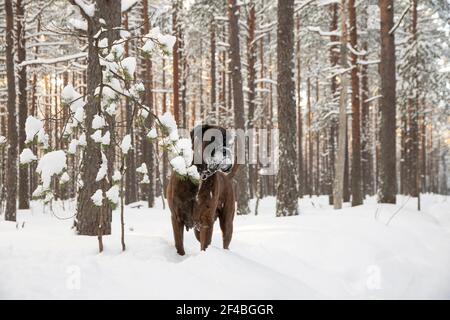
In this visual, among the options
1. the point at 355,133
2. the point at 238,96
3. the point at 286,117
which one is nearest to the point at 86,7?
the point at 286,117

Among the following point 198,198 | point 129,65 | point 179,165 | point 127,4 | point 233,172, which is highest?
point 127,4

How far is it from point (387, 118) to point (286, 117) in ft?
15.6

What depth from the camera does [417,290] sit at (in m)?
4.67

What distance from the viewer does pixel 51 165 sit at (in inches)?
139

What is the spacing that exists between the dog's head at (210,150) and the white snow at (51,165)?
1465 millimetres

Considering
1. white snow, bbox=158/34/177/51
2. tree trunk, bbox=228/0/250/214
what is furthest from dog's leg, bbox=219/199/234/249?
tree trunk, bbox=228/0/250/214

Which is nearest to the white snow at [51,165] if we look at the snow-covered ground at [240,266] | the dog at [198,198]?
the snow-covered ground at [240,266]

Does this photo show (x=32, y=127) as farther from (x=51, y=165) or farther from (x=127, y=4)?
(x=127, y=4)

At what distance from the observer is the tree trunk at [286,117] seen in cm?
988

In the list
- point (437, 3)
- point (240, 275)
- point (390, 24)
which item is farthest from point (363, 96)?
point (240, 275)

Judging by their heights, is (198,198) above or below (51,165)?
below

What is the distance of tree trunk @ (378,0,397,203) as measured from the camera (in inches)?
498

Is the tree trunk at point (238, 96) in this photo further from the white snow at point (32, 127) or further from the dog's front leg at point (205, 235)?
the white snow at point (32, 127)

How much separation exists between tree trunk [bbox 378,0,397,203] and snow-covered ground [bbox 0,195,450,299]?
5.72m
